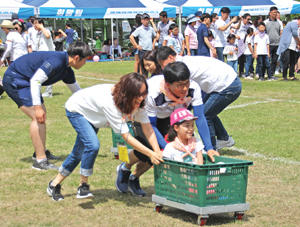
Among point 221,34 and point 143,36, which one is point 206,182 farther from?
point 221,34

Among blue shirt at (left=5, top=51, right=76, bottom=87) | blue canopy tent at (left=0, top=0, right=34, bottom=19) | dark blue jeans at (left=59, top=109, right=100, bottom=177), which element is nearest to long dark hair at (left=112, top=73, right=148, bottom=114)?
dark blue jeans at (left=59, top=109, right=100, bottom=177)

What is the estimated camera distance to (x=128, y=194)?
187 inches

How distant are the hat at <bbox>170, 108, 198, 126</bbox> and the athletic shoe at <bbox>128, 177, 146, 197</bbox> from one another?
0.95 meters

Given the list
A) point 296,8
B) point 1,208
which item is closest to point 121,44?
point 296,8

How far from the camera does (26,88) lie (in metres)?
5.70

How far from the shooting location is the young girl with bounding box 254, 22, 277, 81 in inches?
588

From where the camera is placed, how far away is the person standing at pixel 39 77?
5062 mm

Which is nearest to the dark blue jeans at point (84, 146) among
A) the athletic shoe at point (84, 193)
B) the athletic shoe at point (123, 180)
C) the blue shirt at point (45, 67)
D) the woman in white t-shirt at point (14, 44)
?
the athletic shoe at point (84, 193)

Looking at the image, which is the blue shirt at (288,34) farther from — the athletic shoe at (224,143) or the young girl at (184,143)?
the young girl at (184,143)

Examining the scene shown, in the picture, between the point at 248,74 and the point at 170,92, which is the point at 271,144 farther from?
the point at 248,74

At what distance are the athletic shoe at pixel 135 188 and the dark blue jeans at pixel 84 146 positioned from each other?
64cm

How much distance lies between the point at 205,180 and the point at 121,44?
30465 millimetres

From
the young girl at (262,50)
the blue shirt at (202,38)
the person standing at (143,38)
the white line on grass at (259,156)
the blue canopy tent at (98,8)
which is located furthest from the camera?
the blue canopy tent at (98,8)

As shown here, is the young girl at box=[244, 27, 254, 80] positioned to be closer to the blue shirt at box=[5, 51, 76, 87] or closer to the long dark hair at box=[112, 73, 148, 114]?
the blue shirt at box=[5, 51, 76, 87]
